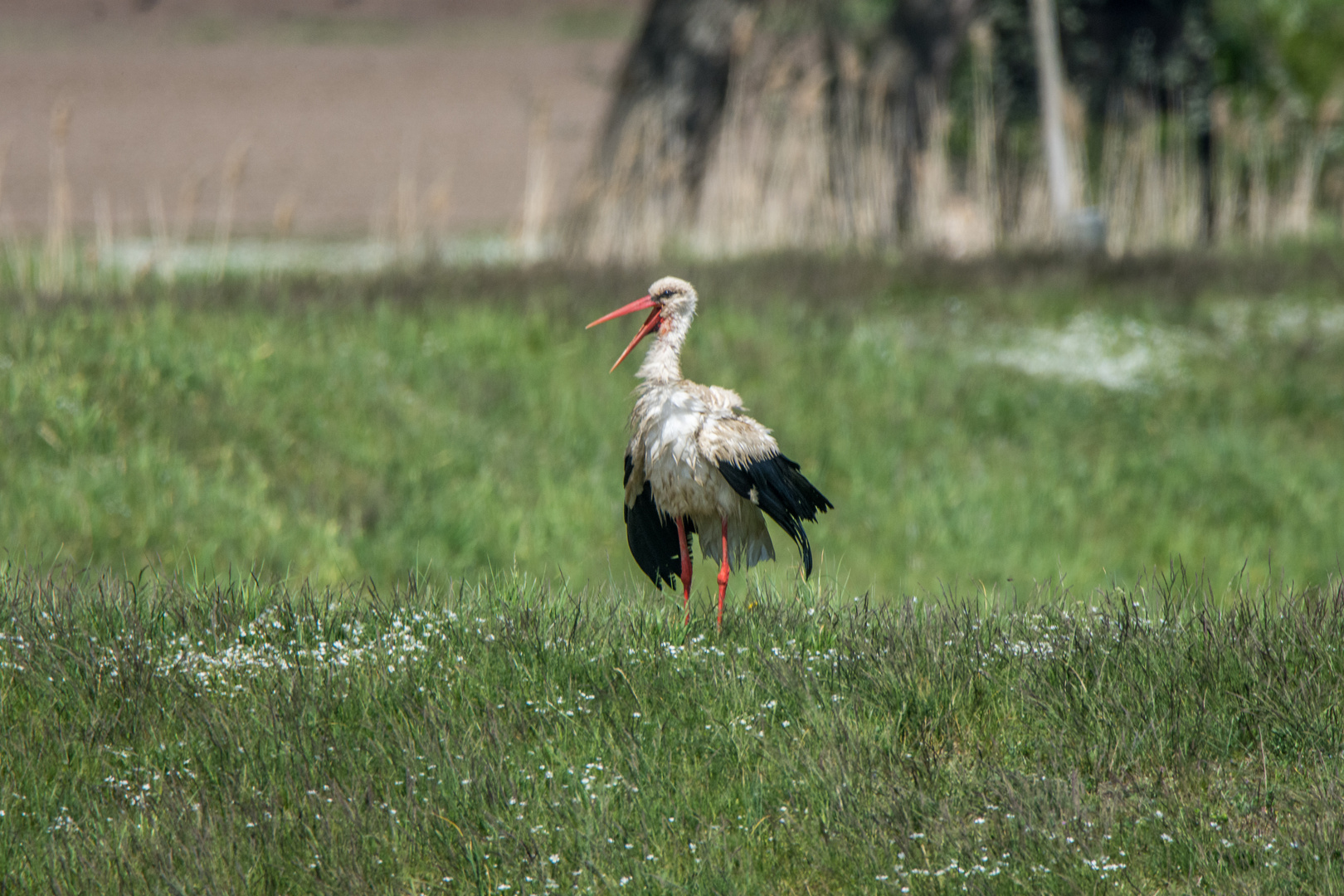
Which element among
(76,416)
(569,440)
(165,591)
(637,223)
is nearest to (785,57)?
(637,223)

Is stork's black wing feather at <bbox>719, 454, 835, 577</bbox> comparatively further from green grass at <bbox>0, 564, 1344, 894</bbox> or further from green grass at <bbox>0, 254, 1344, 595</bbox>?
green grass at <bbox>0, 254, 1344, 595</bbox>

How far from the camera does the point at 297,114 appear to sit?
34.8 metres

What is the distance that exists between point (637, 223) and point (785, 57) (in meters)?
2.21

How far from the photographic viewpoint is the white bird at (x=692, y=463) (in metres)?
3.88

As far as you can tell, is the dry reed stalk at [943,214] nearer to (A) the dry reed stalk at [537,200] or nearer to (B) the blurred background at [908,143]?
(B) the blurred background at [908,143]

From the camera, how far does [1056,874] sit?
292 centimetres

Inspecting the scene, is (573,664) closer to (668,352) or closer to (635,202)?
(668,352)

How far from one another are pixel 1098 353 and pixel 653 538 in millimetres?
6145

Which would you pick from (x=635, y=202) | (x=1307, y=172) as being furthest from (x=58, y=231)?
(x=1307, y=172)

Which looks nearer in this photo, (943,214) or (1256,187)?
(943,214)

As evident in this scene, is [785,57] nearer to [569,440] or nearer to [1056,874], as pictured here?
[569,440]

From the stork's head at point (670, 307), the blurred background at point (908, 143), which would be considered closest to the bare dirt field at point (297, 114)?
the blurred background at point (908, 143)

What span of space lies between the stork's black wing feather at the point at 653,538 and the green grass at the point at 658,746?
23cm

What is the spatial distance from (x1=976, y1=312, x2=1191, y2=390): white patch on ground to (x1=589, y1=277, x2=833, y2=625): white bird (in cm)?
551
